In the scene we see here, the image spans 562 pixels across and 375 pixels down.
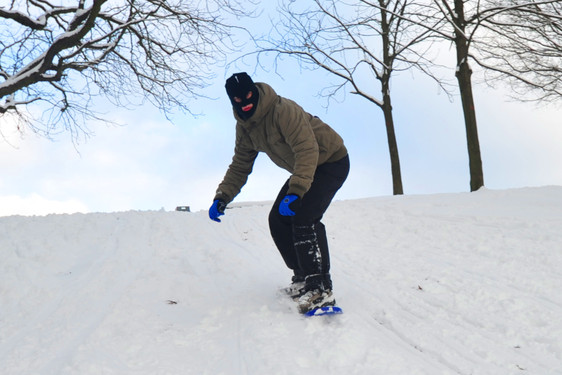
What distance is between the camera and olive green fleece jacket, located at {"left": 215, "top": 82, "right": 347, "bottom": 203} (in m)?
3.17

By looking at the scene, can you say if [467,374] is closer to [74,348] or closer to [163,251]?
[74,348]

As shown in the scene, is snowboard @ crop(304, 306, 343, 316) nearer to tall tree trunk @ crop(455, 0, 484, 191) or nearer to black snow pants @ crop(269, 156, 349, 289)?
black snow pants @ crop(269, 156, 349, 289)

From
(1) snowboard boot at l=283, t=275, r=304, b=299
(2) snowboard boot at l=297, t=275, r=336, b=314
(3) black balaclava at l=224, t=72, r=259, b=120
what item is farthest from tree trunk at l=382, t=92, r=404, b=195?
(3) black balaclava at l=224, t=72, r=259, b=120

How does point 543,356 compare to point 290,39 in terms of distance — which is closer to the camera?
point 543,356

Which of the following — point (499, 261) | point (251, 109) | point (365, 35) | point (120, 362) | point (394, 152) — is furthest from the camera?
point (365, 35)

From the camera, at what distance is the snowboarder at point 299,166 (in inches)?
125

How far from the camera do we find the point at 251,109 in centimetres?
330

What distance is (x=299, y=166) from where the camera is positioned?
10.3 ft

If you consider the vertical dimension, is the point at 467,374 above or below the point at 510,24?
below

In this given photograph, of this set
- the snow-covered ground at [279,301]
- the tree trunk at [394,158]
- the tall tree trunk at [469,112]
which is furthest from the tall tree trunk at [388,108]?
the snow-covered ground at [279,301]

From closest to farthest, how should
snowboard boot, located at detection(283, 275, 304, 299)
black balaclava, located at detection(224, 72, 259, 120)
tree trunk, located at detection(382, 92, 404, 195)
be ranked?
black balaclava, located at detection(224, 72, 259, 120), snowboard boot, located at detection(283, 275, 304, 299), tree trunk, located at detection(382, 92, 404, 195)

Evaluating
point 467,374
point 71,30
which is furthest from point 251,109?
point 71,30

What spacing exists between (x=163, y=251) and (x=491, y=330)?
406 cm

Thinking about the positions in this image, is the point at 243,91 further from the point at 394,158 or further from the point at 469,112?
the point at 394,158
